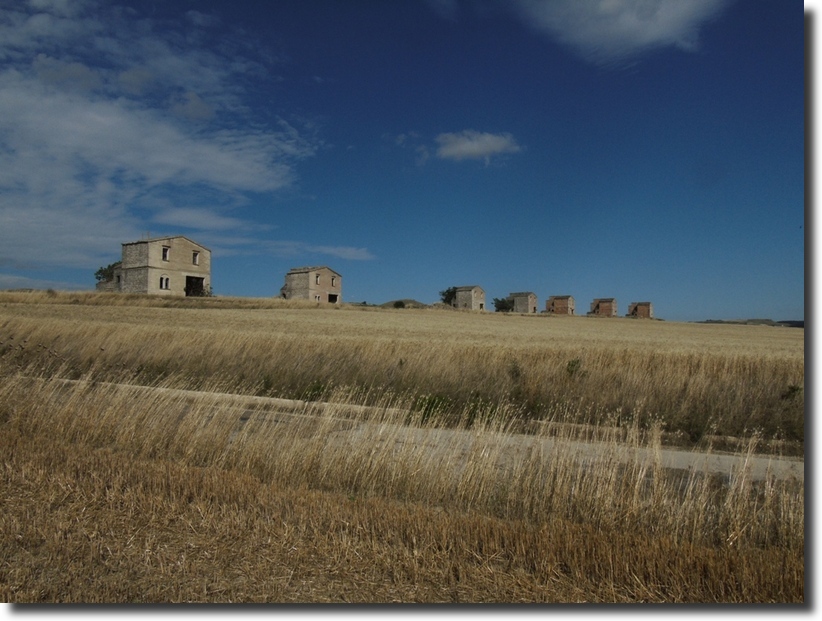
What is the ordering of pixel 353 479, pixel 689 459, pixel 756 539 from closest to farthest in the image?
pixel 756 539 → pixel 353 479 → pixel 689 459

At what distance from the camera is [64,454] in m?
5.94

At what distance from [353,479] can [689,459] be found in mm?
4862

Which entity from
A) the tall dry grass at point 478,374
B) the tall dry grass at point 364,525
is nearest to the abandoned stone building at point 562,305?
the tall dry grass at point 478,374

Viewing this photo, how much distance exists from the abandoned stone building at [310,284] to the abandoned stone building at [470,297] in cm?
2895

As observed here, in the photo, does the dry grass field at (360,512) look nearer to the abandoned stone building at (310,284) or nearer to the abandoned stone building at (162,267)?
the abandoned stone building at (162,267)

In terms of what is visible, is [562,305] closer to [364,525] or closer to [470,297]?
[470,297]

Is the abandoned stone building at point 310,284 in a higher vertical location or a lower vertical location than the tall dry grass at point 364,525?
higher

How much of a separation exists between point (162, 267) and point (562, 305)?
6612 cm

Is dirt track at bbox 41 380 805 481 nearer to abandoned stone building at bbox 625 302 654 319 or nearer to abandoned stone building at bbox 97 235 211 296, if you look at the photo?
abandoned stone building at bbox 97 235 211 296

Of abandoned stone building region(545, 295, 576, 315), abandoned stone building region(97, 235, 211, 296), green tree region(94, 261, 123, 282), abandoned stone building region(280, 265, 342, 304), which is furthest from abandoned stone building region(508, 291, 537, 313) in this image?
green tree region(94, 261, 123, 282)

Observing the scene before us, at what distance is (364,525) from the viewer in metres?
4.27

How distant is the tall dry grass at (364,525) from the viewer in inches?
136

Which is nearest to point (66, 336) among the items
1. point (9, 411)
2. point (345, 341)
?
point (345, 341)

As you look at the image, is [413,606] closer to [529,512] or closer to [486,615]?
[486,615]
